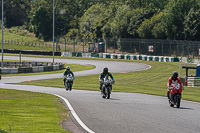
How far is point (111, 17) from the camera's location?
120188 millimetres

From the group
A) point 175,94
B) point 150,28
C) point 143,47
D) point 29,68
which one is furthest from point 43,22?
point 175,94

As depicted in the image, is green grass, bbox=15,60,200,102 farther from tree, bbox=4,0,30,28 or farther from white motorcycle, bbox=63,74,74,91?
tree, bbox=4,0,30,28

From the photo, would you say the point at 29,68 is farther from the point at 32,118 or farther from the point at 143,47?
the point at 32,118

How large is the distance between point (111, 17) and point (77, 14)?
94.5 ft

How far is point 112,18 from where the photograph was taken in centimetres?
11544

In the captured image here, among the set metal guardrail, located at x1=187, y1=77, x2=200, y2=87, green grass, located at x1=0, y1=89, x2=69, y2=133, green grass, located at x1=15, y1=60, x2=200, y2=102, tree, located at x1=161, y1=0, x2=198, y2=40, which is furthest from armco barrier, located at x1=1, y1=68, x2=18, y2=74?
tree, located at x1=161, y1=0, x2=198, y2=40

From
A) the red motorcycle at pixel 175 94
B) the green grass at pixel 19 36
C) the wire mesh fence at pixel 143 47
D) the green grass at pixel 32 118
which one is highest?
the green grass at pixel 19 36

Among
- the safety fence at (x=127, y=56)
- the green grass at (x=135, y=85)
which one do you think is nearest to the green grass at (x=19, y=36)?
the safety fence at (x=127, y=56)

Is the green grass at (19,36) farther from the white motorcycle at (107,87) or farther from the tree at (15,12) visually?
the white motorcycle at (107,87)

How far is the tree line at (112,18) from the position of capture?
89.2 meters

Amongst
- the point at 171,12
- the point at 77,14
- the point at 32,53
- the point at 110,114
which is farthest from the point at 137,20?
the point at 110,114

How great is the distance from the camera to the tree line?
89.2 meters

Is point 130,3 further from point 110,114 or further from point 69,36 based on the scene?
point 110,114

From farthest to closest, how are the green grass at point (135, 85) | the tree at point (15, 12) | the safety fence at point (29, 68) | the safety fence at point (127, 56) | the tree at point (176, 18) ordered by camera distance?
the tree at point (15, 12) → the tree at point (176, 18) → the safety fence at point (127, 56) → the safety fence at point (29, 68) → the green grass at point (135, 85)
